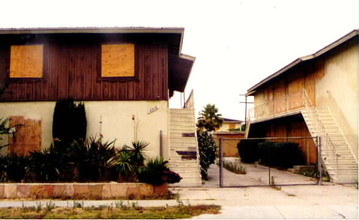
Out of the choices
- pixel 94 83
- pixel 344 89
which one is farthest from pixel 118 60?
pixel 344 89

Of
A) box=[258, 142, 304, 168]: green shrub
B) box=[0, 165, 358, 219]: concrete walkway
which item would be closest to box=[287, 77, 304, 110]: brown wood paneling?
box=[258, 142, 304, 168]: green shrub

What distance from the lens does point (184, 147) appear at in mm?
15617

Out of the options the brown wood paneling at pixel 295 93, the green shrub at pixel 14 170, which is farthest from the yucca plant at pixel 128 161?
the brown wood paneling at pixel 295 93

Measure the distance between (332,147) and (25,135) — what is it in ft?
41.2

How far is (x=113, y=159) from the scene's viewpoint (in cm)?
1295

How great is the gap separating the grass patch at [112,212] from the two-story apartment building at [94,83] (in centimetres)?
494

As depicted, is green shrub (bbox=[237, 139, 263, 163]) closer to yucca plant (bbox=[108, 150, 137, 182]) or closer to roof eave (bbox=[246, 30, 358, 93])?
roof eave (bbox=[246, 30, 358, 93])

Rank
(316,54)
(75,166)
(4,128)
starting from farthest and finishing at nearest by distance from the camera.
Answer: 1. (316,54)
2. (4,128)
3. (75,166)

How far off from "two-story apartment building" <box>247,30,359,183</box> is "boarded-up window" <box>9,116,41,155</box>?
11.3m

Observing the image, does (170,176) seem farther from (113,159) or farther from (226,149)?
(226,149)

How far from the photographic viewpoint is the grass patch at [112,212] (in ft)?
29.2

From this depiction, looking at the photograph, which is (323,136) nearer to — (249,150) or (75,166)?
(75,166)

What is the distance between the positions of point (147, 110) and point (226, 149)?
1024 inches

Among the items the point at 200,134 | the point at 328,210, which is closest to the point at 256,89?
the point at 200,134
